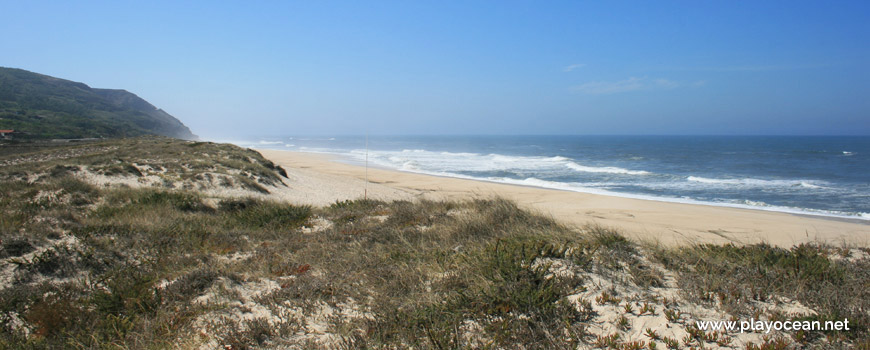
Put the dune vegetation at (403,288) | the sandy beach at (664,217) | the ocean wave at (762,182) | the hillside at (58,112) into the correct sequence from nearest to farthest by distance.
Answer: the dune vegetation at (403,288) → the sandy beach at (664,217) → the ocean wave at (762,182) → the hillside at (58,112)

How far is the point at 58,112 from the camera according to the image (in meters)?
64.9

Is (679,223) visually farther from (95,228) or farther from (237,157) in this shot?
(237,157)

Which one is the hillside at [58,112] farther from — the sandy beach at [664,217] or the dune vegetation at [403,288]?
the dune vegetation at [403,288]

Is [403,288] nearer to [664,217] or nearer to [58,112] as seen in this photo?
[664,217]

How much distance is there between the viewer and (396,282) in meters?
4.30

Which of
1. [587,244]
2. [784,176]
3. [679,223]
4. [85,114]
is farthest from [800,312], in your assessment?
[85,114]

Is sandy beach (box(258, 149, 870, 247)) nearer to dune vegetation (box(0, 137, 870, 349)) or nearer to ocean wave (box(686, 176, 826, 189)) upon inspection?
dune vegetation (box(0, 137, 870, 349))

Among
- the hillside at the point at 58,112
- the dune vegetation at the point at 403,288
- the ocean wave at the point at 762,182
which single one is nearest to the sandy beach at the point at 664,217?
the dune vegetation at the point at 403,288

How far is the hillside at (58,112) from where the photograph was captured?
4606 centimetres

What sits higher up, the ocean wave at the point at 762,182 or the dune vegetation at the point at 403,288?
the dune vegetation at the point at 403,288

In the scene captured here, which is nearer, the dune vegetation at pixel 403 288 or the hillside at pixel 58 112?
the dune vegetation at pixel 403 288

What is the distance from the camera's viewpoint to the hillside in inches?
1813

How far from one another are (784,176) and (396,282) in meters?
36.7

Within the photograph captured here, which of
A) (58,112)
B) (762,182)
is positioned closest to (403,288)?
(762,182)
